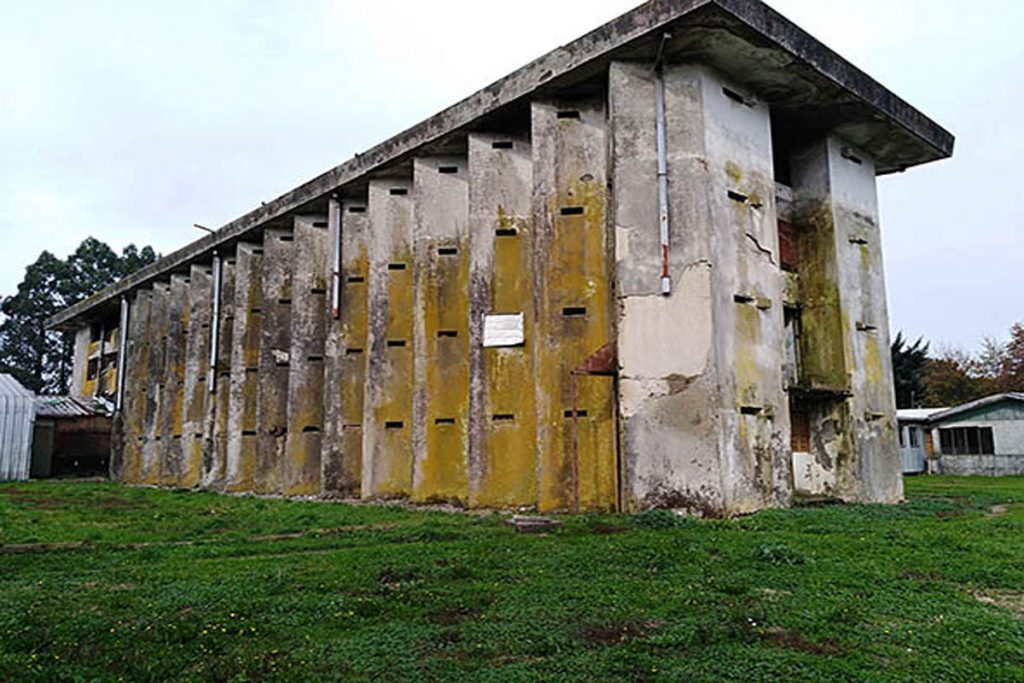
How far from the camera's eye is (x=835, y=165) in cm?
1488

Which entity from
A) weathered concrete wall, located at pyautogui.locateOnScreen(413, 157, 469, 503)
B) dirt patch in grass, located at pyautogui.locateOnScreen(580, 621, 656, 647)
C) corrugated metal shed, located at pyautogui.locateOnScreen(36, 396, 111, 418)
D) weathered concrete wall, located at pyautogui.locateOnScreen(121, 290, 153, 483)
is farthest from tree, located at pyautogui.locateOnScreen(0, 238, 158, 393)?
dirt patch in grass, located at pyautogui.locateOnScreen(580, 621, 656, 647)

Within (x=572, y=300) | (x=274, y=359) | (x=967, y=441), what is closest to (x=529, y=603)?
(x=572, y=300)

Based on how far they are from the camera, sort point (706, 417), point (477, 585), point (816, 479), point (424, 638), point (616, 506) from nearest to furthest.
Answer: point (424, 638) → point (477, 585) → point (706, 417) → point (616, 506) → point (816, 479)

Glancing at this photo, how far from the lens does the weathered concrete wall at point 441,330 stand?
1450 centimetres

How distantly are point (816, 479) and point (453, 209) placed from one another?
8.47 meters

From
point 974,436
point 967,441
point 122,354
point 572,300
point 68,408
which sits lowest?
point 967,441

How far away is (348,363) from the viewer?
17.2 metres

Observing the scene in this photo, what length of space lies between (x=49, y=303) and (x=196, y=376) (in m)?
33.2

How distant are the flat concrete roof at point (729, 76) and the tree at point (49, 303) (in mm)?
38152

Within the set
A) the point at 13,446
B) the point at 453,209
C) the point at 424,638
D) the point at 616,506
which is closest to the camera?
the point at 424,638

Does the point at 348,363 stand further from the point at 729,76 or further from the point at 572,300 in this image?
the point at 729,76

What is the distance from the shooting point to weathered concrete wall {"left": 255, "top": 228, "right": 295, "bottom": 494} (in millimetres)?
18641

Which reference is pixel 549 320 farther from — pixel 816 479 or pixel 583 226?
pixel 816 479

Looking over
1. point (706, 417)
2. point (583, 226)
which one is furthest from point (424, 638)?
point (583, 226)
